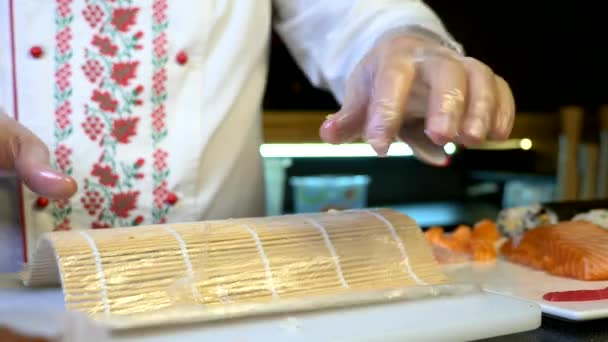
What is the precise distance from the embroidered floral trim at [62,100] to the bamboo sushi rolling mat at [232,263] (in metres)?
0.19

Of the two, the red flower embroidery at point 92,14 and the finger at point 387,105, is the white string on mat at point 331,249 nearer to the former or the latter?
the finger at point 387,105

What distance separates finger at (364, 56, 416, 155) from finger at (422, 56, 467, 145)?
3 centimetres

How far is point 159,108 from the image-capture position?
1.01 meters

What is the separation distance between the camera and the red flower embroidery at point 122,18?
98cm

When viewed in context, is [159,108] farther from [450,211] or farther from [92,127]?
[450,211]

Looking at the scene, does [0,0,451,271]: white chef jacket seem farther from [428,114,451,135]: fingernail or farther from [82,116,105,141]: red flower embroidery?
[428,114,451,135]: fingernail

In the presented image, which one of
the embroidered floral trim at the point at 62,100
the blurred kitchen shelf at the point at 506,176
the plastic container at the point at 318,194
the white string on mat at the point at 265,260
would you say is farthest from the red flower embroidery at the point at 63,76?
the blurred kitchen shelf at the point at 506,176

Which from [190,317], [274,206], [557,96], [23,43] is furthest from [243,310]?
[557,96]

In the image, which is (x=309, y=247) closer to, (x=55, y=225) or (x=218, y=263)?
(x=218, y=263)

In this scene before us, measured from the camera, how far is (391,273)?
780 millimetres

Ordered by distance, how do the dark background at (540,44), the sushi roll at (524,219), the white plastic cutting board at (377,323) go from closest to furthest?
1. the white plastic cutting board at (377,323)
2. the sushi roll at (524,219)
3. the dark background at (540,44)

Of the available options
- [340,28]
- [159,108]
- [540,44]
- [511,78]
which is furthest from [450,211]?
[159,108]

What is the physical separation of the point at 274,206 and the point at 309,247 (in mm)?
1611

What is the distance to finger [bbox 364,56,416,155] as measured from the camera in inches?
26.6
